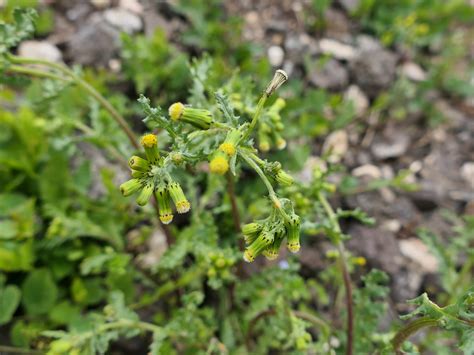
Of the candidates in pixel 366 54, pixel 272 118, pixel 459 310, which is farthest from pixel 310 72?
pixel 459 310

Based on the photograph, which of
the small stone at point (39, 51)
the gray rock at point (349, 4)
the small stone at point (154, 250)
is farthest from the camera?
the gray rock at point (349, 4)

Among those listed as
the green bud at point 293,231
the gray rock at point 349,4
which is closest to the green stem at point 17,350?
the green bud at point 293,231

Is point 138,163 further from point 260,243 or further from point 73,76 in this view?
point 73,76

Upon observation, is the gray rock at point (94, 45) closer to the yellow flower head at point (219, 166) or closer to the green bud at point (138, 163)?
the green bud at point (138, 163)

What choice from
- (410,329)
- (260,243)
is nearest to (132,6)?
(260,243)

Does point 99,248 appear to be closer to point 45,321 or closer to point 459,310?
point 45,321

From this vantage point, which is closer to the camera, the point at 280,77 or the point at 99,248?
the point at 280,77
